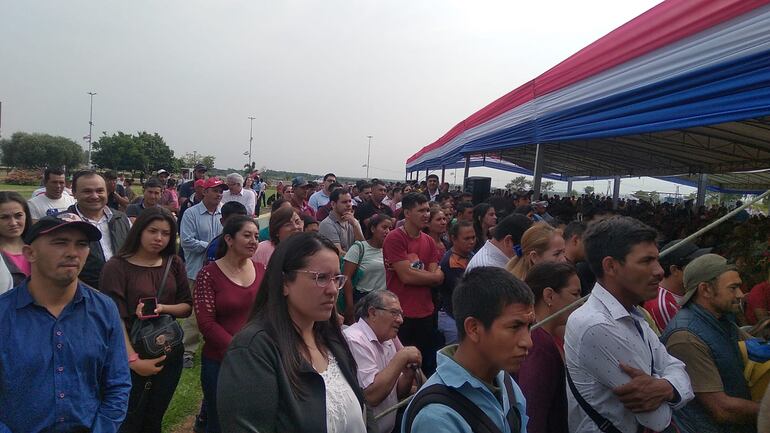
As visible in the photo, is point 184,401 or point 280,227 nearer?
point 280,227

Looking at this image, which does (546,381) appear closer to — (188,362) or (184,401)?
(184,401)

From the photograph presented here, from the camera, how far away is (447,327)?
418cm

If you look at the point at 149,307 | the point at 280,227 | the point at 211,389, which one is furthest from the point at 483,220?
the point at 149,307

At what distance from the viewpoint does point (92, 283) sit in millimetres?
3414

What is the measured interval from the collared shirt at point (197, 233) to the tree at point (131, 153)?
57.3 m

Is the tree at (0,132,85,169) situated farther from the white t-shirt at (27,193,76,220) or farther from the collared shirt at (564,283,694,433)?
the collared shirt at (564,283,694,433)

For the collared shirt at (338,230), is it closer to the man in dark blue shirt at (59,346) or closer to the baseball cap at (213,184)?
the baseball cap at (213,184)

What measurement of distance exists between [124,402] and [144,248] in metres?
1.22

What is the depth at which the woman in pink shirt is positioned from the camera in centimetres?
313

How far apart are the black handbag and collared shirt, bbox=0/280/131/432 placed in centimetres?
62

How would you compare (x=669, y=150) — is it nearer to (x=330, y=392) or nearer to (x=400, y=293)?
(x=400, y=293)

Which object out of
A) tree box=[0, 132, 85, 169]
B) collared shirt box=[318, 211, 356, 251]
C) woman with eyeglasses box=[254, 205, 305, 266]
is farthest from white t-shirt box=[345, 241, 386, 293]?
tree box=[0, 132, 85, 169]

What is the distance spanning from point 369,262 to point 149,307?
6.24 feet

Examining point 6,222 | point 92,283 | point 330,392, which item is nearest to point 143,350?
point 92,283
